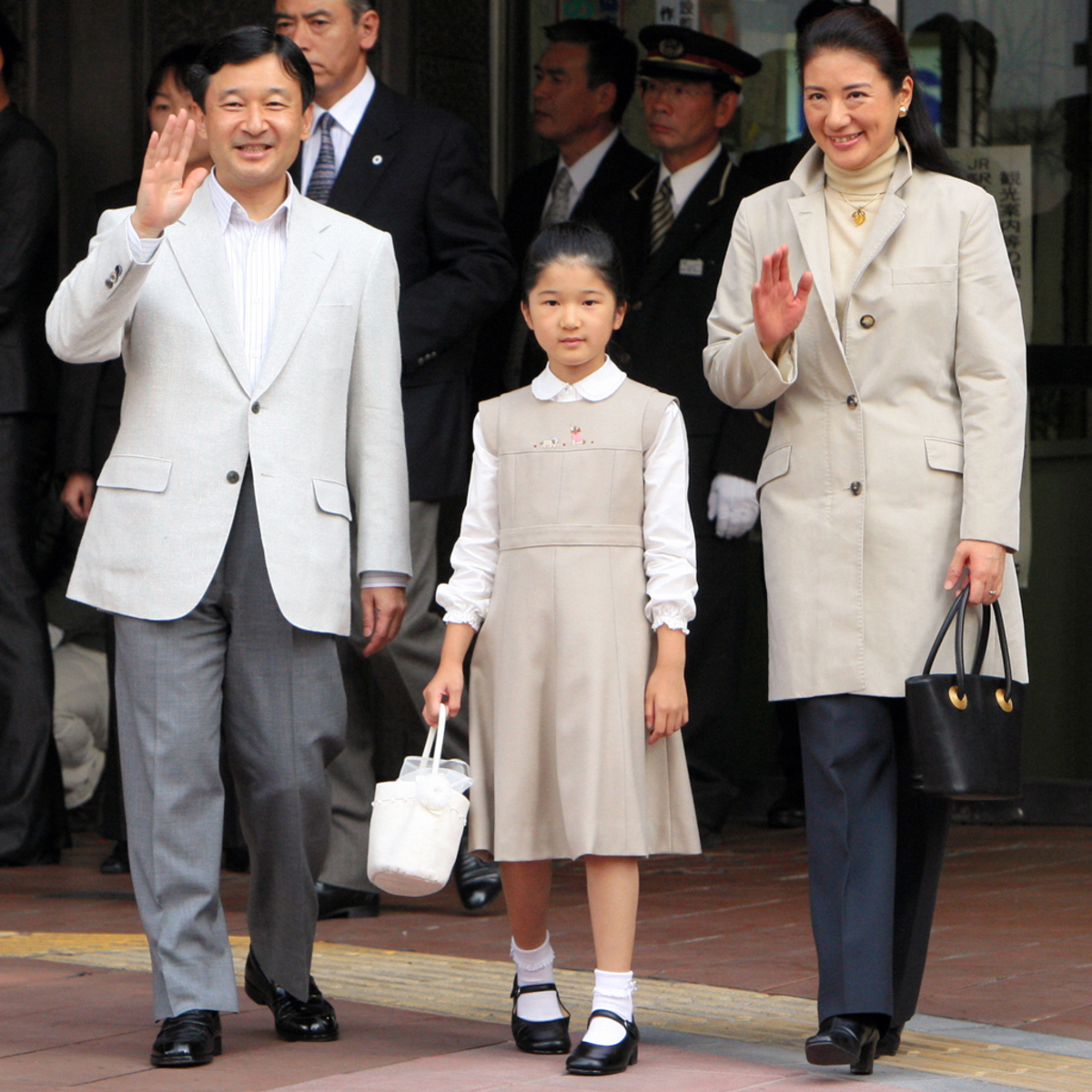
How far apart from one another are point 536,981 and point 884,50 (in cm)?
188

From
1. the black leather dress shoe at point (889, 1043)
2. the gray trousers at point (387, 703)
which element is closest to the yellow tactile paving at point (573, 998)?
the black leather dress shoe at point (889, 1043)

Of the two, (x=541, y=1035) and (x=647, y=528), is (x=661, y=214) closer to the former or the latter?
(x=647, y=528)

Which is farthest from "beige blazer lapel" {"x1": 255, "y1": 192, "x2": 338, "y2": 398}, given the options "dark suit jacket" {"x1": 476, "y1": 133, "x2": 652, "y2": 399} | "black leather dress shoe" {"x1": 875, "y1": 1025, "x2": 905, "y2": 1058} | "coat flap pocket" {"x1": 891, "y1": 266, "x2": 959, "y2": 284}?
"dark suit jacket" {"x1": 476, "y1": 133, "x2": 652, "y2": 399}

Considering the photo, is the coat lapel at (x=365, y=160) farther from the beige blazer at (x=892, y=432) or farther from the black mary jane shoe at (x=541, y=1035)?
the black mary jane shoe at (x=541, y=1035)

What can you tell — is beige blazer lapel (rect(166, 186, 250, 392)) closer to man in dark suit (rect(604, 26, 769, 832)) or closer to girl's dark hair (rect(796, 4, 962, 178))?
girl's dark hair (rect(796, 4, 962, 178))

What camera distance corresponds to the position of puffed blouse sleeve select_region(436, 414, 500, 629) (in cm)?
407

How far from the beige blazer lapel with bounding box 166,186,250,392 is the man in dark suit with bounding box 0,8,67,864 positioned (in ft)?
7.68

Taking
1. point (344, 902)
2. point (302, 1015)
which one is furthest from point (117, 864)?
point (302, 1015)

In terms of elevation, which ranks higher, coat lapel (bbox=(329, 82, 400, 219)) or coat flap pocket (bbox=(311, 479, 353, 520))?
coat lapel (bbox=(329, 82, 400, 219))

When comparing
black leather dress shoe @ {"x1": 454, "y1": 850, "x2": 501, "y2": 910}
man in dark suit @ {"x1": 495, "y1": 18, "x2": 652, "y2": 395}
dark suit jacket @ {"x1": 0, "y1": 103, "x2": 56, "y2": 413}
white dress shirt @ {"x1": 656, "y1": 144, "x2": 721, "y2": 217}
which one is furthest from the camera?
man in dark suit @ {"x1": 495, "y1": 18, "x2": 652, "y2": 395}

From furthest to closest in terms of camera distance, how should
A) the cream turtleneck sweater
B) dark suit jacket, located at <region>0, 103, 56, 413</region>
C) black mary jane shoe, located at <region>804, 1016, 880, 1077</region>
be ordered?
dark suit jacket, located at <region>0, 103, 56, 413</region> < the cream turtleneck sweater < black mary jane shoe, located at <region>804, 1016, 880, 1077</region>

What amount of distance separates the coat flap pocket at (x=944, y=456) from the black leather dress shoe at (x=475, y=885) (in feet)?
6.88

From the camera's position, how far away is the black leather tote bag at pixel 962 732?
3648 millimetres

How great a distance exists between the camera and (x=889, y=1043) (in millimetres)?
3916
